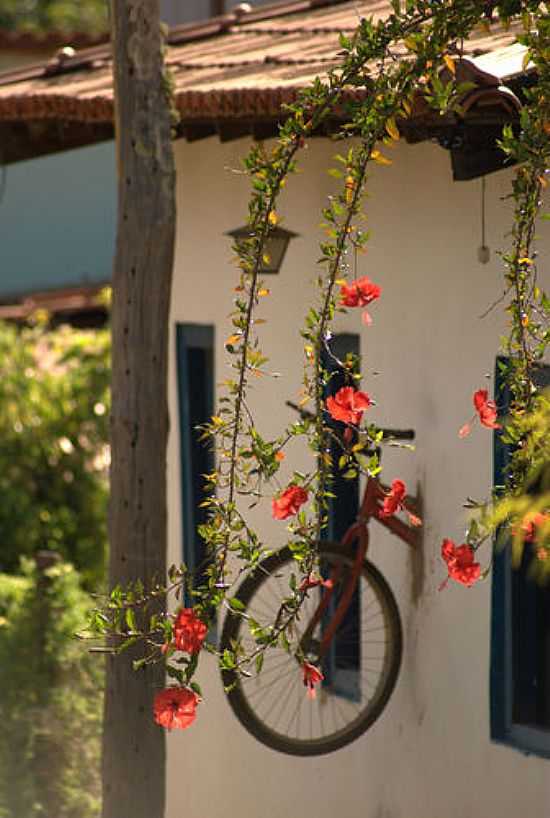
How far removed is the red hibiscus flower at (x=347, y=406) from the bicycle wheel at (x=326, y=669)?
176 cm

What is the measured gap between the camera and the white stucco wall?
7215 millimetres

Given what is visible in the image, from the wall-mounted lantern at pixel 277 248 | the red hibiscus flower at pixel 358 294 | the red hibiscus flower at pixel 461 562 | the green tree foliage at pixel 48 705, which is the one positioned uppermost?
the wall-mounted lantern at pixel 277 248

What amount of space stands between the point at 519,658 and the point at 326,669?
4.63 feet

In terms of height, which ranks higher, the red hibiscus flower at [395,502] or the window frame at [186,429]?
the window frame at [186,429]

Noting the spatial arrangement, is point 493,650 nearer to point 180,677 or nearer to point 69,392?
point 180,677

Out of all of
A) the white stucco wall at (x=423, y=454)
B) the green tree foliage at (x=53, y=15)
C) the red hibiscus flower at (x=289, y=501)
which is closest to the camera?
the red hibiscus flower at (x=289, y=501)

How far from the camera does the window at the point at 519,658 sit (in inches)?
279

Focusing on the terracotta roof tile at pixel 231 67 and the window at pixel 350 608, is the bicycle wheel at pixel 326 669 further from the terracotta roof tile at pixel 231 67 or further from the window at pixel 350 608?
the terracotta roof tile at pixel 231 67

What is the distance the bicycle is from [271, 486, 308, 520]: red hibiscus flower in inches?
50.8

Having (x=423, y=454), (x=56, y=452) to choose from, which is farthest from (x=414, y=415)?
(x=56, y=452)

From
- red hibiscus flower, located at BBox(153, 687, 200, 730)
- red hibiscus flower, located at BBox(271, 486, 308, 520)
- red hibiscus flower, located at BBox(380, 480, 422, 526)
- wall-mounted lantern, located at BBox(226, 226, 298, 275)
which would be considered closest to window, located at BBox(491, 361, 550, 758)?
red hibiscus flower, located at BBox(380, 480, 422, 526)

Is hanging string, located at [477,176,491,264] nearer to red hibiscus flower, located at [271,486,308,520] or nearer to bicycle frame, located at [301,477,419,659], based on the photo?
bicycle frame, located at [301,477,419,659]

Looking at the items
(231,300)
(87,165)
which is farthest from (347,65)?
(87,165)

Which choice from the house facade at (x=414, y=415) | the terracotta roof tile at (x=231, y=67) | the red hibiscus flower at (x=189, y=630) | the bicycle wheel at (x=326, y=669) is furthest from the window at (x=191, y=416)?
A: the red hibiscus flower at (x=189, y=630)
